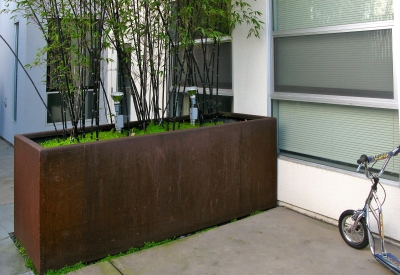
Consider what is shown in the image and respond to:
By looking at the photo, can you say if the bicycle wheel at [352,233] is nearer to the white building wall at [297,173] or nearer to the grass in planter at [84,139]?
the white building wall at [297,173]

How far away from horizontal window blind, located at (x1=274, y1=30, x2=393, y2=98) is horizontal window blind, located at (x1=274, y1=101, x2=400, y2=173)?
0.18m

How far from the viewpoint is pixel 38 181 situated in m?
3.48

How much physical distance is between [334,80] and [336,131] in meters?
0.52

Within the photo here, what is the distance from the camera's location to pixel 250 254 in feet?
Answer: 13.0

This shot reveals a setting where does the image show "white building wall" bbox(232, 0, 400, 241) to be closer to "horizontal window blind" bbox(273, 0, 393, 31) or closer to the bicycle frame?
"horizontal window blind" bbox(273, 0, 393, 31)

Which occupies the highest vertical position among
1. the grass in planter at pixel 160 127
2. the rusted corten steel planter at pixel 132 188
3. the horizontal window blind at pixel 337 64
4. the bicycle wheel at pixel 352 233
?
the horizontal window blind at pixel 337 64

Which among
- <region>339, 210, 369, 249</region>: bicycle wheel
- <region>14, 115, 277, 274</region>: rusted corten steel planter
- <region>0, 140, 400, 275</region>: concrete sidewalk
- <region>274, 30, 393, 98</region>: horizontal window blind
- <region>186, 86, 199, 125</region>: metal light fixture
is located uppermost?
<region>274, 30, 393, 98</region>: horizontal window blind

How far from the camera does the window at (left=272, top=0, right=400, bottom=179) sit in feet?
13.4

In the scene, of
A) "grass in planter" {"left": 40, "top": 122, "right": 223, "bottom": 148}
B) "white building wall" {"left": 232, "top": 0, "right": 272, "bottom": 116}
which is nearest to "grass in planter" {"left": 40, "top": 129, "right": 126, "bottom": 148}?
"grass in planter" {"left": 40, "top": 122, "right": 223, "bottom": 148}

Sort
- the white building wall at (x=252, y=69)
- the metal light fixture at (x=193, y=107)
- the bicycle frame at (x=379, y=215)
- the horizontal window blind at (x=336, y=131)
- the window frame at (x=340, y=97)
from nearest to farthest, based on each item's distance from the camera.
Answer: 1. the bicycle frame at (x=379, y=215)
2. the window frame at (x=340, y=97)
3. the horizontal window blind at (x=336, y=131)
4. the metal light fixture at (x=193, y=107)
5. the white building wall at (x=252, y=69)

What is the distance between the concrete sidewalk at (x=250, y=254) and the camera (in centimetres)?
365

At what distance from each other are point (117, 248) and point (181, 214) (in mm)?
721

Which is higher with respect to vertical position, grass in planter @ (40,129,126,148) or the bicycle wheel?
grass in planter @ (40,129,126,148)

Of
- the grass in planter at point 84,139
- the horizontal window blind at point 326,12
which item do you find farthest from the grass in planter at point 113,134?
the horizontal window blind at point 326,12
